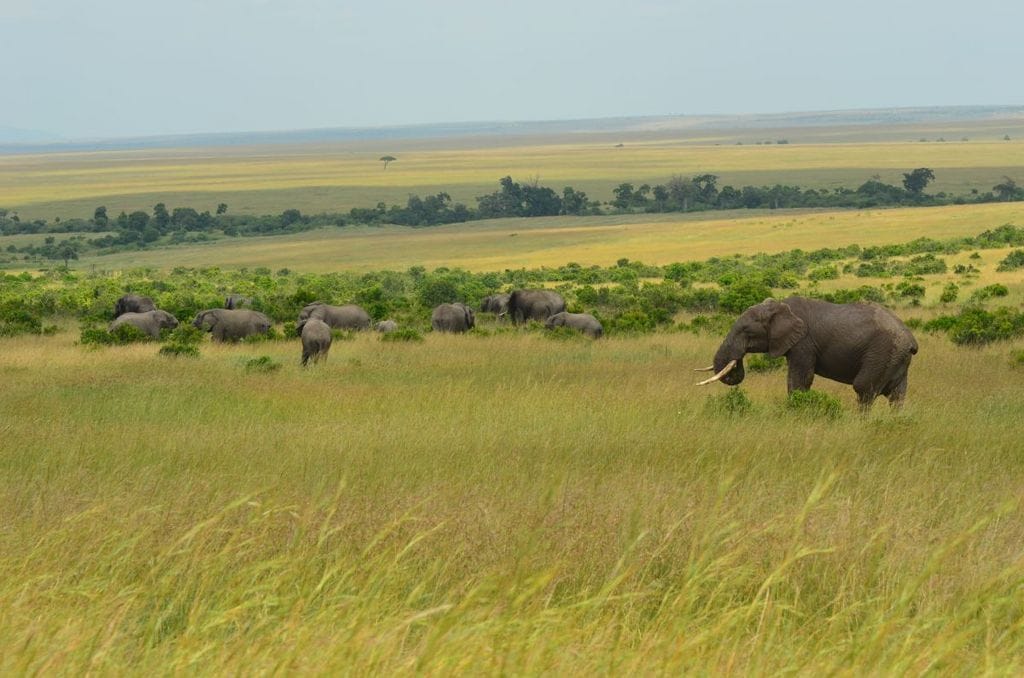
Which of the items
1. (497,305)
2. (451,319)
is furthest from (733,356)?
(497,305)

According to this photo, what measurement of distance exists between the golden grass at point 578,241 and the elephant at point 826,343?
48.6 metres

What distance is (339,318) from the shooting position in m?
29.9

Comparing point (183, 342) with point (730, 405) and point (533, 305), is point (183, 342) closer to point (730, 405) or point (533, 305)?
point (533, 305)

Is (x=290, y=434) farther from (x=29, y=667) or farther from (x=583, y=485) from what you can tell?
(x=29, y=667)

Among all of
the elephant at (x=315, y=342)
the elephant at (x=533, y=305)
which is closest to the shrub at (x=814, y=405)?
the elephant at (x=315, y=342)

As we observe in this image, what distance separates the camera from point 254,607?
17.8ft

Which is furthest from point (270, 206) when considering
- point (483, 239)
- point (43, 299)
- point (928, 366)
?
point (928, 366)

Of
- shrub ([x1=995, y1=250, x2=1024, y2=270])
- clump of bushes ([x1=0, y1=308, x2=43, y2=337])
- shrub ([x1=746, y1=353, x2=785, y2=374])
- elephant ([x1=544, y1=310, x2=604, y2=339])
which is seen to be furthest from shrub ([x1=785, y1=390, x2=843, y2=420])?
shrub ([x1=995, y1=250, x2=1024, y2=270])

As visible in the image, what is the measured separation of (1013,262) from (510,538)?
41.3m

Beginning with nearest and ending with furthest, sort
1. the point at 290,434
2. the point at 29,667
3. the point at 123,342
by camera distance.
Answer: the point at 29,667
the point at 290,434
the point at 123,342

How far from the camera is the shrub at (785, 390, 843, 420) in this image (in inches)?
502

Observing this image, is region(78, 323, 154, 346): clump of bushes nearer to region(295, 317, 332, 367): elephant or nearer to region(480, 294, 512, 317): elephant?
region(295, 317, 332, 367): elephant

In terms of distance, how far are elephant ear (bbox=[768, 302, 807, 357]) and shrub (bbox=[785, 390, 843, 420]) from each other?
0.93 m

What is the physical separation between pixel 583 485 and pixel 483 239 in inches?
3087
